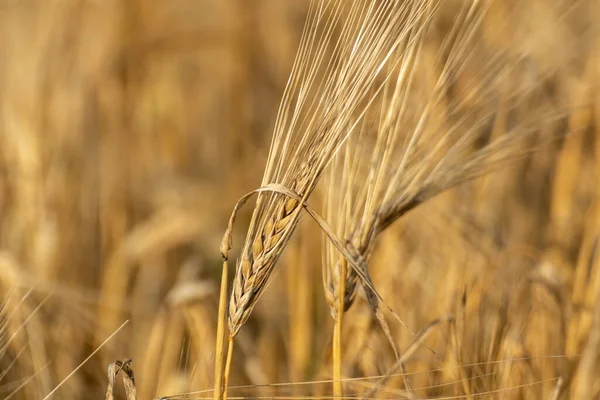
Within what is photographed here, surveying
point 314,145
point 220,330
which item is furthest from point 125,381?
point 314,145

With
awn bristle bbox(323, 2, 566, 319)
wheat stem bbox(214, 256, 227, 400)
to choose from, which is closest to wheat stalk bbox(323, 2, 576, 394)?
awn bristle bbox(323, 2, 566, 319)

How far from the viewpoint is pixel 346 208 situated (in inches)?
31.4

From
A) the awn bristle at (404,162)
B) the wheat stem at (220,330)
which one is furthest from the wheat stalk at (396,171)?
the wheat stem at (220,330)

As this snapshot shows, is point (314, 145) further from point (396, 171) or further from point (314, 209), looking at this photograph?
point (314, 209)

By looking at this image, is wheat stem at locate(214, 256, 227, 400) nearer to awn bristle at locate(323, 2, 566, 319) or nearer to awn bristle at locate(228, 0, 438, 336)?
awn bristle at locate(228, 0, 438, 336)

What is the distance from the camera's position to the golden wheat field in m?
0.73

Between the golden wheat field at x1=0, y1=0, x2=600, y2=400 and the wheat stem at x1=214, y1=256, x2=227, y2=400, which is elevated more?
the golden wheat field at x1=0, y1=0, x2=600, y2=400

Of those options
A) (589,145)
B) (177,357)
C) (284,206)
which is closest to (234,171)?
(177,357)

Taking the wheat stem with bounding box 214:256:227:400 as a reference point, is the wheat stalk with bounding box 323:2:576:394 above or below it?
above

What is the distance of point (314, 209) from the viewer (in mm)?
939

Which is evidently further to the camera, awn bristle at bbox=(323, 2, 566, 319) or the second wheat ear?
awn bristle at bbox=(323, 2, 566, 319)

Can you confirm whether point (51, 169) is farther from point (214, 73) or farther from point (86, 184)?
point (214, 73)

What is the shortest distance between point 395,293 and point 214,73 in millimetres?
1772

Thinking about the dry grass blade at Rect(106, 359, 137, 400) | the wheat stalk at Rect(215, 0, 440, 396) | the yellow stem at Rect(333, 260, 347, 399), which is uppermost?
the wheat stalk at Rect(215, 0, 440, 396)
